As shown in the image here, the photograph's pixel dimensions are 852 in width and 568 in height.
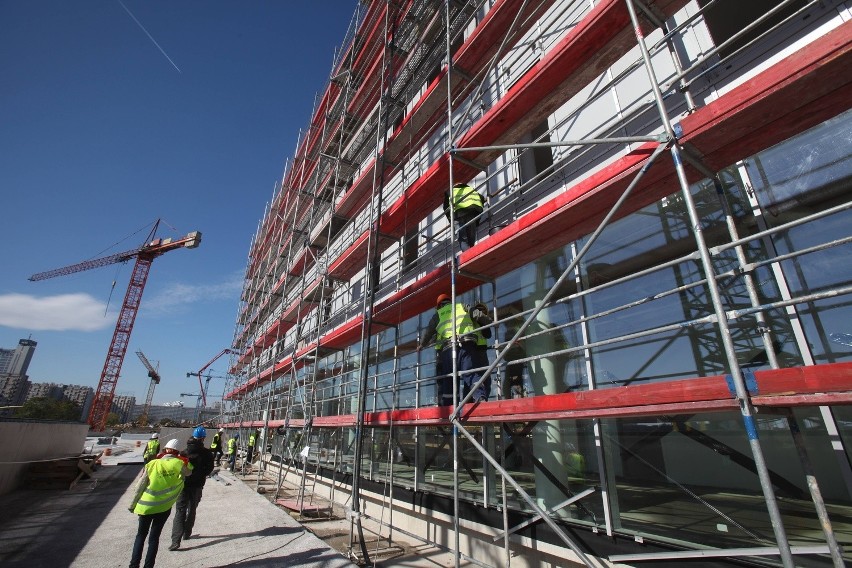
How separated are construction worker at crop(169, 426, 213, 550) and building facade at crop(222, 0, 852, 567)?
1.79 m

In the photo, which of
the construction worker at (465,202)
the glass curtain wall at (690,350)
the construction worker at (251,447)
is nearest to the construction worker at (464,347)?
the glass curtain wall at (690,350)

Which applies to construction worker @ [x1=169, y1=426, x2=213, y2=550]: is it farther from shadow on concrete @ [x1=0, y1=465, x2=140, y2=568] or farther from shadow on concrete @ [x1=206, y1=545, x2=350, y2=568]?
shadow on concrete @ [x1=206, y1=545, x2=350, y2=568]

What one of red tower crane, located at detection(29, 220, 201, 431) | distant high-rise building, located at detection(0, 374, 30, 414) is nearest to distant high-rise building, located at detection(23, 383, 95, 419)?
distant high-rise building, located at detection(0, 374, 30, 414)

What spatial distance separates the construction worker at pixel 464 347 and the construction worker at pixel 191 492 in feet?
13.7

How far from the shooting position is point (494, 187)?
679cm

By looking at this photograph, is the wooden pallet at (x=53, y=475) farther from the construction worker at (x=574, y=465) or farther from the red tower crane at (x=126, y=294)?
the red tower crane at (x=126, y=294)

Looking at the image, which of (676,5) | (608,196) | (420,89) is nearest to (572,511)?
(608,196)

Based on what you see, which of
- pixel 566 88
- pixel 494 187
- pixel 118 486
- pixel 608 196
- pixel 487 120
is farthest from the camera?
pixel 118 486

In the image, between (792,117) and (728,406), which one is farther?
(792,117)

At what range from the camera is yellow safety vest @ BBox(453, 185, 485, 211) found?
5.71 meters

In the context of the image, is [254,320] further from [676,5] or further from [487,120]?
[676,5]

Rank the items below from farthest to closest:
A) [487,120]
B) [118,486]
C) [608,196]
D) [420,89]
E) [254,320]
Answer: [254,320]
[118,486]
[420,89]
[487,120]
[608,196]

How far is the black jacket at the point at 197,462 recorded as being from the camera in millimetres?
6309

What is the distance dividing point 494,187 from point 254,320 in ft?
60.8
